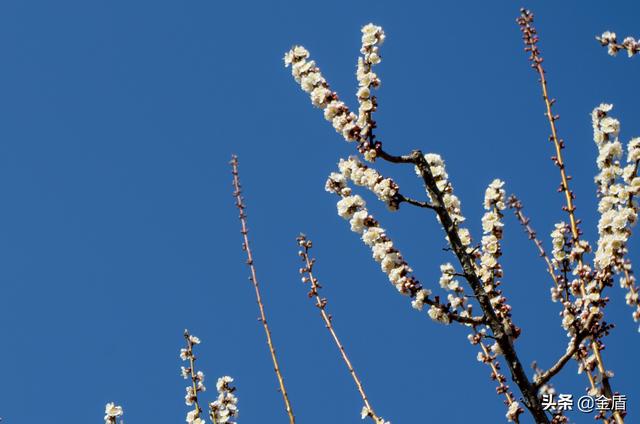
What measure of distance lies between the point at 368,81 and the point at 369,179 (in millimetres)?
780

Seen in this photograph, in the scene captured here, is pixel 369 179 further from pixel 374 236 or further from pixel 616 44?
pixel 616 44

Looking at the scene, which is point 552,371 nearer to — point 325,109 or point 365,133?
point 365,133

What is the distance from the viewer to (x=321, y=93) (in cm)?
560

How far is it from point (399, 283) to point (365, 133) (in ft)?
3.67

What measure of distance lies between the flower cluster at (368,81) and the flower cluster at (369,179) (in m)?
0.18

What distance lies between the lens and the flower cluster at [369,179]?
5.24 m

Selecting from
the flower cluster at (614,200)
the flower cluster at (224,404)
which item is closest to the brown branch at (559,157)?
the flower cluster at (614,200)

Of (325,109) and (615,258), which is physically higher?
(325,109)

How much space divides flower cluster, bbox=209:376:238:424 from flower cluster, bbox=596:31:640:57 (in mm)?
4527

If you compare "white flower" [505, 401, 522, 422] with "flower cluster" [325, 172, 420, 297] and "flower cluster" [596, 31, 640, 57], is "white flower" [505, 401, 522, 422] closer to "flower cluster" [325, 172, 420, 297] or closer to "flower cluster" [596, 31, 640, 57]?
"flower cluster" [325, 172, 420, 297]

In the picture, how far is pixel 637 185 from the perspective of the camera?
5.30m

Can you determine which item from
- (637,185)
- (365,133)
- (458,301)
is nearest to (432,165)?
(365,133)

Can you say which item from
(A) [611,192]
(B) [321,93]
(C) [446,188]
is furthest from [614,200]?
(B) [321,93]

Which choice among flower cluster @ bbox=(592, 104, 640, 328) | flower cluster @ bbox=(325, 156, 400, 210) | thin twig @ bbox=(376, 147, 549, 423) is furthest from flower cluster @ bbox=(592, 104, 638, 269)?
flower cluster @ bbox=(325, 156, 400, 210)
